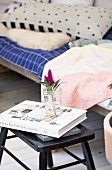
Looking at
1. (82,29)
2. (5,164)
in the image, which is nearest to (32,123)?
(5,164)

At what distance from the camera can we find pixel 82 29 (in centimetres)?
309

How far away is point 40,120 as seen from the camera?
169cm

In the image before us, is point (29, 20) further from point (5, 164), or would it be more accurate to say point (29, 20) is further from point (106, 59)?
point (5, 164)

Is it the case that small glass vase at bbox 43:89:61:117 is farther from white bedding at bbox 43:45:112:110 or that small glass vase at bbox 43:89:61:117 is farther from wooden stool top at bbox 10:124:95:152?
white bedding at bbox 43:45:112:110

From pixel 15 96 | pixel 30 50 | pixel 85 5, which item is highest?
pixel 85 5

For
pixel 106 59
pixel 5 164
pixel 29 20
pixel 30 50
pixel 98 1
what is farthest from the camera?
pixel 98 1

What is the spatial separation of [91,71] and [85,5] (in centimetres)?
139

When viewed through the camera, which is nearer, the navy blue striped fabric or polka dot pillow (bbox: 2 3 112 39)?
the navy blue striped fabric

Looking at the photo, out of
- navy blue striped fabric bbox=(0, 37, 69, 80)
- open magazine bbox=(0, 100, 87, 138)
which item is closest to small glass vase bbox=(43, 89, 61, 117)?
open magazine bbox=(0, 100, 87, 138)

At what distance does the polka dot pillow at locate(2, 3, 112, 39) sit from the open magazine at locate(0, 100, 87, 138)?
55.0 inches

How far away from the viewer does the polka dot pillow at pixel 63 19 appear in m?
3.10

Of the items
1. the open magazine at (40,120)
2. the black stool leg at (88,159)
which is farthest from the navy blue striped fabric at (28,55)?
the black stool leg at (88,159)

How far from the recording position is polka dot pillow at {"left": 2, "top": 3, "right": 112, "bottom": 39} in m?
3.10

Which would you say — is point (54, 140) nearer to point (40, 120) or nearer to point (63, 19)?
point (40, 120)
